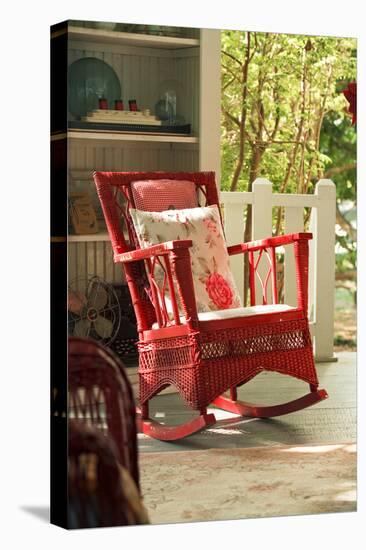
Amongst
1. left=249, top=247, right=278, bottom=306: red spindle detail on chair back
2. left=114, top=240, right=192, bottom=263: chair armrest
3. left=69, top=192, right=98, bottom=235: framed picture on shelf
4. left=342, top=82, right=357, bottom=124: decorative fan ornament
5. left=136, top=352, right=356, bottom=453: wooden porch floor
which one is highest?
left=342, top=82, right=357, bottom=124: decorative fan ornament

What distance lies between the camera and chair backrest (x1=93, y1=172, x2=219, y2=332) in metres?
3.71

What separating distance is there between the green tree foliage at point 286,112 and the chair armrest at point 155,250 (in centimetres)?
24

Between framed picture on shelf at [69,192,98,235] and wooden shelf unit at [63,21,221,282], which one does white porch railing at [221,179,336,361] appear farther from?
framed picture on shelf at [69,192,98,235]

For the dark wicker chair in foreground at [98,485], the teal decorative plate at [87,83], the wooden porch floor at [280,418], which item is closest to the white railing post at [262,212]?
the wooden porch floor at [280,418]

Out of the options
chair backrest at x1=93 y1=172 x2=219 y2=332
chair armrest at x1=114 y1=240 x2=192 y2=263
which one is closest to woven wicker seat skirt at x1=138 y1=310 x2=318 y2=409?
chair backrest at x1=93 y1=172 x2=219 y2=332

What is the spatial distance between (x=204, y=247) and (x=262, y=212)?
24 cm

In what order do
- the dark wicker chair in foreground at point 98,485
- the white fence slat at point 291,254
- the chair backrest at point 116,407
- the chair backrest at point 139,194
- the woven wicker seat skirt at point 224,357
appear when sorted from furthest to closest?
the white fence slat at point 291,254
the woven wicker seat skirt at point 224,357
the chair backrest at point 139,194
the chair backrest at point 116,407
the dark wicker chair in foreground at point 98,485

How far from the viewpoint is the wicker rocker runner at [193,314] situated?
3.77m

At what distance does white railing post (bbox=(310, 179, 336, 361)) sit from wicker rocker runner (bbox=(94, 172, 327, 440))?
0.14 ft

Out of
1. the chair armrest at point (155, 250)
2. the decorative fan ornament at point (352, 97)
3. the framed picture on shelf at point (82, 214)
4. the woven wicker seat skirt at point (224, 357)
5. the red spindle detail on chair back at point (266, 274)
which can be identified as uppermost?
the decorative fan ornament at point (352, 97)

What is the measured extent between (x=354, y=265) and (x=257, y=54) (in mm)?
821

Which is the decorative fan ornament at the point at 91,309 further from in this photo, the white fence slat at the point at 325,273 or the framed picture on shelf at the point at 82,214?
the white fence slat at the point at 325,273

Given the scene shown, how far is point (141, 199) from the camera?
3.82m

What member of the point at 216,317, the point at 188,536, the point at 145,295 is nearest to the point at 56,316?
the point at 145,295
